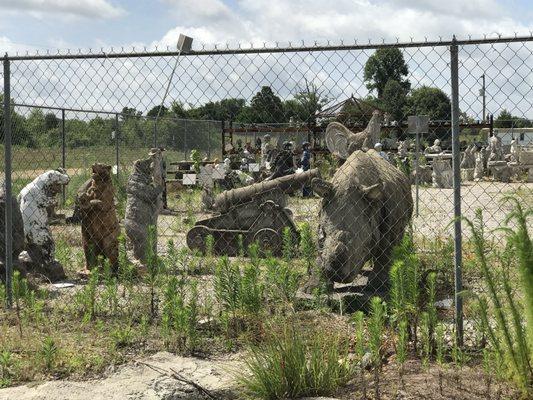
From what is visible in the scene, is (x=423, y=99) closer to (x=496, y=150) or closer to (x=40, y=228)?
(x=40, y=228)

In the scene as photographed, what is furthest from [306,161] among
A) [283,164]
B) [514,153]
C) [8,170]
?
[8,170]

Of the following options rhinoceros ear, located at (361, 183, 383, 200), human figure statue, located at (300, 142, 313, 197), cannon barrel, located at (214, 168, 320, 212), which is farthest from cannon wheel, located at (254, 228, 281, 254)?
human figure statue, located at (300, 142, 313, 197)

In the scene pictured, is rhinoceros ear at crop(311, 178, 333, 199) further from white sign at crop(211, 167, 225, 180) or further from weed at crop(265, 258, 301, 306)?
white sign at crop(211, 167, 225, 180)

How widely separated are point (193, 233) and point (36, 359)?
20.9ft

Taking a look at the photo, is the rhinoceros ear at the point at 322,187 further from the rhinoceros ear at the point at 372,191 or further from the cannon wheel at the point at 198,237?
the cannon wheel at the point at 198,237

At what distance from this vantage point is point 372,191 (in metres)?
6.78

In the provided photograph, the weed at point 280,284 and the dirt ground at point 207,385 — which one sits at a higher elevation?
the weed at point 280,284

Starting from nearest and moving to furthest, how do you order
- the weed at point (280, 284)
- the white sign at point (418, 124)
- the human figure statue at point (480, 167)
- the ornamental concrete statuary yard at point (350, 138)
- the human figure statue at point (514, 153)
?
the weed at point (280, 284) → the ornamental concrete statuary yard at point (350, 138) → the white sign at point (418, 124) → the human figure statue at point (514, 153) → the human figure statue at point (480, 167)

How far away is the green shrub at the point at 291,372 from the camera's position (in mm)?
4422

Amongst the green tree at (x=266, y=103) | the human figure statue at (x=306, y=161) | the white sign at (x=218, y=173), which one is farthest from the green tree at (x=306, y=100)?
the human figure statue at (x=306, y=161)

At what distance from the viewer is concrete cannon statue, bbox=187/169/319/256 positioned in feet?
36.5

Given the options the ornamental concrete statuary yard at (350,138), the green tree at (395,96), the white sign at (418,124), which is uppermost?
the green tree at (395,96)

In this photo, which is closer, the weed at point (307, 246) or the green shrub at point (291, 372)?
the green shrub at point (291, 372)

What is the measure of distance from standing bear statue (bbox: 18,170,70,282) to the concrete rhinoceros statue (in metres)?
3.87
